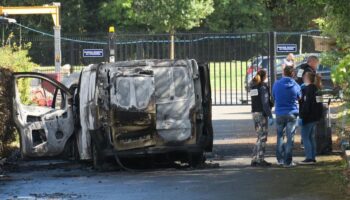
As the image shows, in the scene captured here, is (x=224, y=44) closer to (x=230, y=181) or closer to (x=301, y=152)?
(x=301, y=152)

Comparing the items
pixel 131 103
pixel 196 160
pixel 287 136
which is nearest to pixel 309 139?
pixel 287 136

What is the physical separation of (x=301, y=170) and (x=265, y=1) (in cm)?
337

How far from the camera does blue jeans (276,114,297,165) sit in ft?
38.8

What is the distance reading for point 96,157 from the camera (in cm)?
1209

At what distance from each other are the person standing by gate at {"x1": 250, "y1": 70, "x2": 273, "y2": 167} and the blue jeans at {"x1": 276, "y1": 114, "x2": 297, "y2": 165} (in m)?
0.23

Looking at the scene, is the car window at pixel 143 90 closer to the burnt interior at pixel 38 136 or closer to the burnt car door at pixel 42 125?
the burnt car door at pixel 42 125

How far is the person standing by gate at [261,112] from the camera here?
1203 centimetres

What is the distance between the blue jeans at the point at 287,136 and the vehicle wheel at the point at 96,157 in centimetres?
298

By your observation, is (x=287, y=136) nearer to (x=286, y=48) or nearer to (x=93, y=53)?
(x=286, y=48)

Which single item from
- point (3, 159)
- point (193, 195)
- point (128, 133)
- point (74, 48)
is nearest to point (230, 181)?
point (193, 195)

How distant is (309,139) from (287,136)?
1.84 feet

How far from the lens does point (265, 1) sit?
12914mm

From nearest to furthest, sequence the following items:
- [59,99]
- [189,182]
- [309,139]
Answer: [189,182] < [309,139] < [59,99]

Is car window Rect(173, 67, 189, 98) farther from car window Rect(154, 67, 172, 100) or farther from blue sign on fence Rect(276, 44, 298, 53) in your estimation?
blue sign on fence Rect(276, 44, 298, 53)
